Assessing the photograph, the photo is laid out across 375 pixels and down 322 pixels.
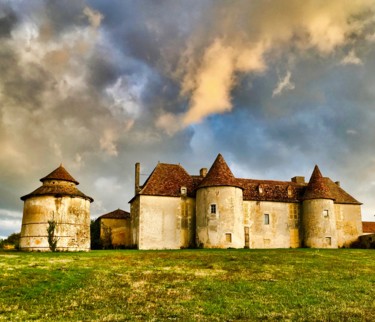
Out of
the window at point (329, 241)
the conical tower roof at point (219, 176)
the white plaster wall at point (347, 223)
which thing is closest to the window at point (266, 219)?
the conical tower roof at point (219, 176)

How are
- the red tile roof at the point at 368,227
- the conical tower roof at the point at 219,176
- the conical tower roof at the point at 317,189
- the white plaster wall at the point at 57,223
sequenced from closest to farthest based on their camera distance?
1. the white plaster wall at the point at 57,223
2. the conical tower roof at the point at 219,176
3. the conical tower roof at the point at 317,189
4. the red tile roof at the point at 368,227

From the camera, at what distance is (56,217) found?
35312 mm

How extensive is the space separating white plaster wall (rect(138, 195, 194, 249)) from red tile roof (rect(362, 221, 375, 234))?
93.0ft

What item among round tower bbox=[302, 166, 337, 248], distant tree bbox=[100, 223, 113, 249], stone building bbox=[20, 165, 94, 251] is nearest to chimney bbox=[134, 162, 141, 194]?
distant tree bbox=[100, 223, 113, 249]

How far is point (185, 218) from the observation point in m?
42.6

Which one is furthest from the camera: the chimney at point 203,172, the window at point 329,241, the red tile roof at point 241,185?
the chimney at point 203,172

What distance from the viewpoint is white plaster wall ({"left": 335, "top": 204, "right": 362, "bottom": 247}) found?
47.6 meters

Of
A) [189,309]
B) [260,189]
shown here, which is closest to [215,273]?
[189,309]

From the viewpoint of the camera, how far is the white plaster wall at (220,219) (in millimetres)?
39688

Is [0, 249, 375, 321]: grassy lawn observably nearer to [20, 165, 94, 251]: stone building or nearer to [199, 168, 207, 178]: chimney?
[20, 165, 94, 251]: stone building

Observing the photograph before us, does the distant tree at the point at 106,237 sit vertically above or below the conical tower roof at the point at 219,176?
below

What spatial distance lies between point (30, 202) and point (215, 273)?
21561 millimetres

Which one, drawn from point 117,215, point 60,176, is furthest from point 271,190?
point 60,176

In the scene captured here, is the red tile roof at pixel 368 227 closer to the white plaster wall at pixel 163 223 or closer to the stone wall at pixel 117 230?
the white plaster wall at pixel 163 223
